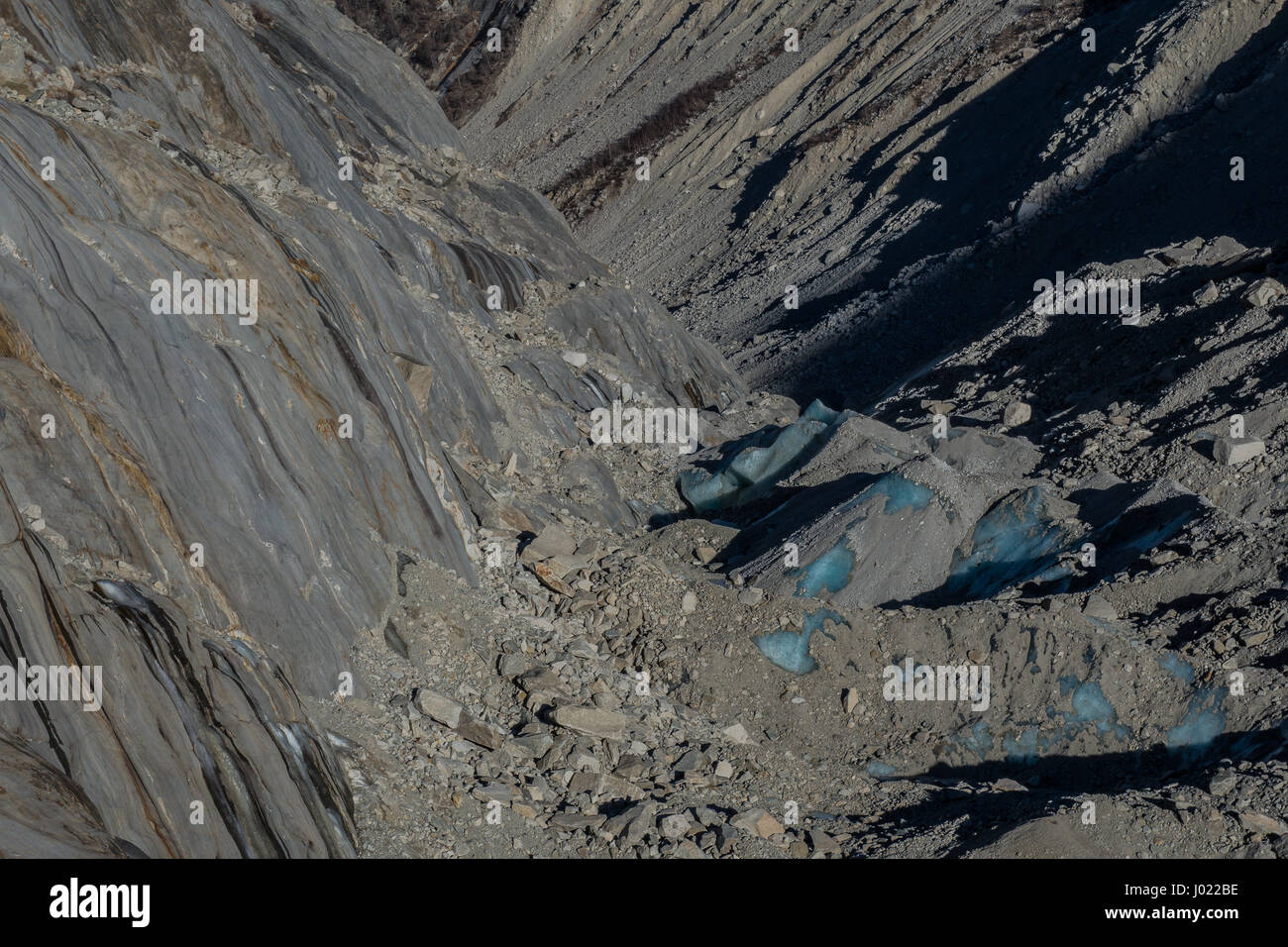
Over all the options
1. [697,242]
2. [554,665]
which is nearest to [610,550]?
[554,665]

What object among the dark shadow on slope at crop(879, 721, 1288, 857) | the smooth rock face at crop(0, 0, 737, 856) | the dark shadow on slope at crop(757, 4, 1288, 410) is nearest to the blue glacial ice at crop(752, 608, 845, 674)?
the dark shadow on slope at crop(879, 721, 1288, 857)

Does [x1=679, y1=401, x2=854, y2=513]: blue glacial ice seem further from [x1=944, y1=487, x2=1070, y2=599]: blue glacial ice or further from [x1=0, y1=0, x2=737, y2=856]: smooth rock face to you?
[x1=944, y1=487, x2=1070, y2=599]: blue glacial ice

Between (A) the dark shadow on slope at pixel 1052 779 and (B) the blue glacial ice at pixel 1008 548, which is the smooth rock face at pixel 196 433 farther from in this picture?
(B) the blue glacial ice at pixel 1008 548

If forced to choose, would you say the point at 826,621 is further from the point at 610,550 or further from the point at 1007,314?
the point at 1007,314

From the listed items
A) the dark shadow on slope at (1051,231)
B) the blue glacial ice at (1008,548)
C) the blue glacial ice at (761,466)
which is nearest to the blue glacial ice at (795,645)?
the blue glacial ice at (1008,548)

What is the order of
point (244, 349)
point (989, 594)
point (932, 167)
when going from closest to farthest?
point (244, 349)
point (989, 594)
point (932, 167)

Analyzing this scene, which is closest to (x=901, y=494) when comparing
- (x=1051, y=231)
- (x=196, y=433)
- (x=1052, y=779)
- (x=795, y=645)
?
(x=795, y=645)
